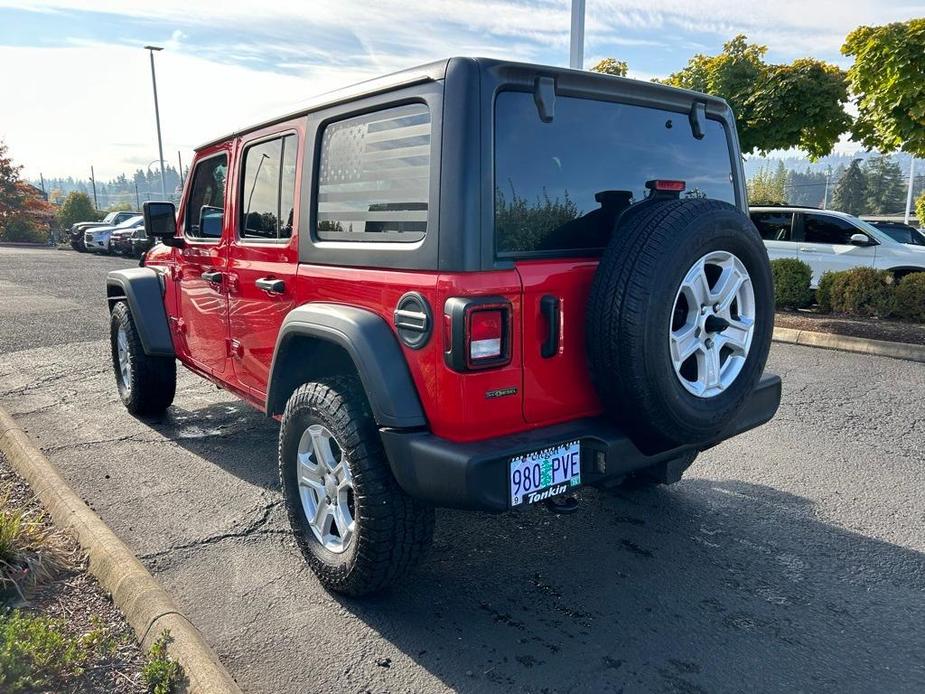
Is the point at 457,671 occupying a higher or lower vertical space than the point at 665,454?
lower

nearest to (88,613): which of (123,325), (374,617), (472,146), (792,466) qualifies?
(374,617)

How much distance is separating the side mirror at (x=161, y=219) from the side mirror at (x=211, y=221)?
0.68 ft

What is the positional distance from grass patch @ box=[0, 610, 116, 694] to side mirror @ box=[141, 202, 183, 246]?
2.55 meters

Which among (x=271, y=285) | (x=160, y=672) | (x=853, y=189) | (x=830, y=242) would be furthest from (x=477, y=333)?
(x=853, y=189)

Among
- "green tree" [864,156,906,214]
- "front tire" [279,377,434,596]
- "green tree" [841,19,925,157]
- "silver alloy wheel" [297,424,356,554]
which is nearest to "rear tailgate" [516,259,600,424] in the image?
"front tire" [279,377,434,596]

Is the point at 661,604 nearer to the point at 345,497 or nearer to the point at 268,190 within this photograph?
the point at 345,497

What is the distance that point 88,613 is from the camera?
104 inches

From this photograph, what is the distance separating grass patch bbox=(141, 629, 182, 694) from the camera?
2212mm

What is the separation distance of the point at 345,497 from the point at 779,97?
Answer: 1147 centimetres

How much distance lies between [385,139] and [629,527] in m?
2.22

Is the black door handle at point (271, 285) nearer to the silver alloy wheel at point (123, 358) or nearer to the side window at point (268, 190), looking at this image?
the side window at point (268, 190)

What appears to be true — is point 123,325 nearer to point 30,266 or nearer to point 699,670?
point 699,670

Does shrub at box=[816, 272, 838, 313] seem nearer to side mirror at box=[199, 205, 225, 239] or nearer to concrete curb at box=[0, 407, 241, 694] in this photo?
side mirror at box=[199, 205, 225, 239]

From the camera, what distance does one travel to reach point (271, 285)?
10.6 feet
